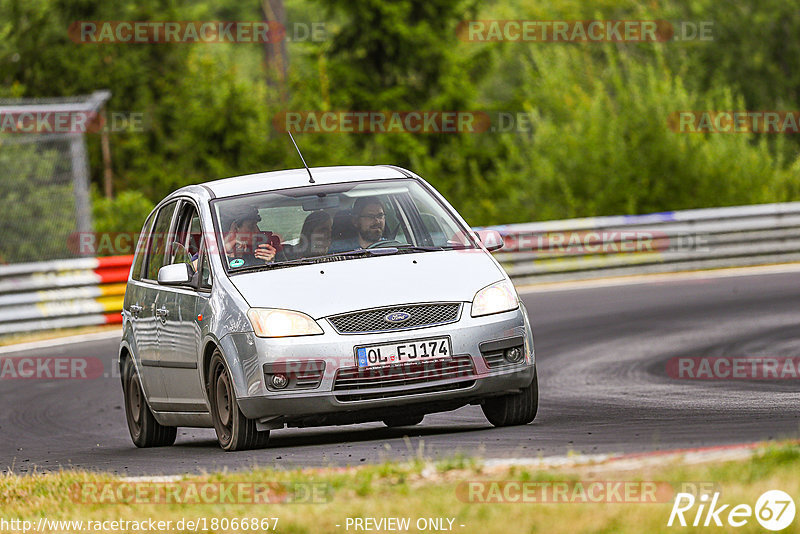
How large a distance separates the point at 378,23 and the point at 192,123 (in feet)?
21.4

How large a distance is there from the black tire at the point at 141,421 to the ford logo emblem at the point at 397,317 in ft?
9.07

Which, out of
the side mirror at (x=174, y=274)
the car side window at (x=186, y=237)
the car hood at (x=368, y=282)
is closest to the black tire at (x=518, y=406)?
the car hood at (x=368, y=282)

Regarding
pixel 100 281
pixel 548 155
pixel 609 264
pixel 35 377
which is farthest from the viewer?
pixel 548 155

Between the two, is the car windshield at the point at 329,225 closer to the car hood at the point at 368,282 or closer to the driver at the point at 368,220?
the driver at the point at 368,220

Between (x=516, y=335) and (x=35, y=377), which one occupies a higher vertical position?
(x=516, y=335)

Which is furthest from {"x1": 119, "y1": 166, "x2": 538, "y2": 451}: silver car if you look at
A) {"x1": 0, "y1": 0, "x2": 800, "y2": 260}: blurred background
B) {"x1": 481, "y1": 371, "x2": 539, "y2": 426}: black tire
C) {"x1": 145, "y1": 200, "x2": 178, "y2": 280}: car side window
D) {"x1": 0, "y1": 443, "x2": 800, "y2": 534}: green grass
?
{"x1": 0, "y1": 0, "x2": 800, "y2": 260}: blurred background

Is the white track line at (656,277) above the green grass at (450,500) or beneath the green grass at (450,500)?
beneath

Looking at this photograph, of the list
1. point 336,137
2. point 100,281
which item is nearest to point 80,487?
point 100,281

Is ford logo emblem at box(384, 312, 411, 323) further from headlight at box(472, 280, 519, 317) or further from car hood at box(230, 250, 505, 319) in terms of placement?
headlight at box(472, 280, 519, 317)

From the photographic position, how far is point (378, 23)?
3747 centimetres

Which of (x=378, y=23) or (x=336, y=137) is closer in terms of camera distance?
(x=336, y=137)

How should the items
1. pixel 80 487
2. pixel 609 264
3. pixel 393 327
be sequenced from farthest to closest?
pixel 609 264 < pixel 393 327 < pixel 80 487

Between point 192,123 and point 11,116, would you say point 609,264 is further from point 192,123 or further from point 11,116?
point 192,123

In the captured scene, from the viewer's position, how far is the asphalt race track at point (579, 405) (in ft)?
25.5
